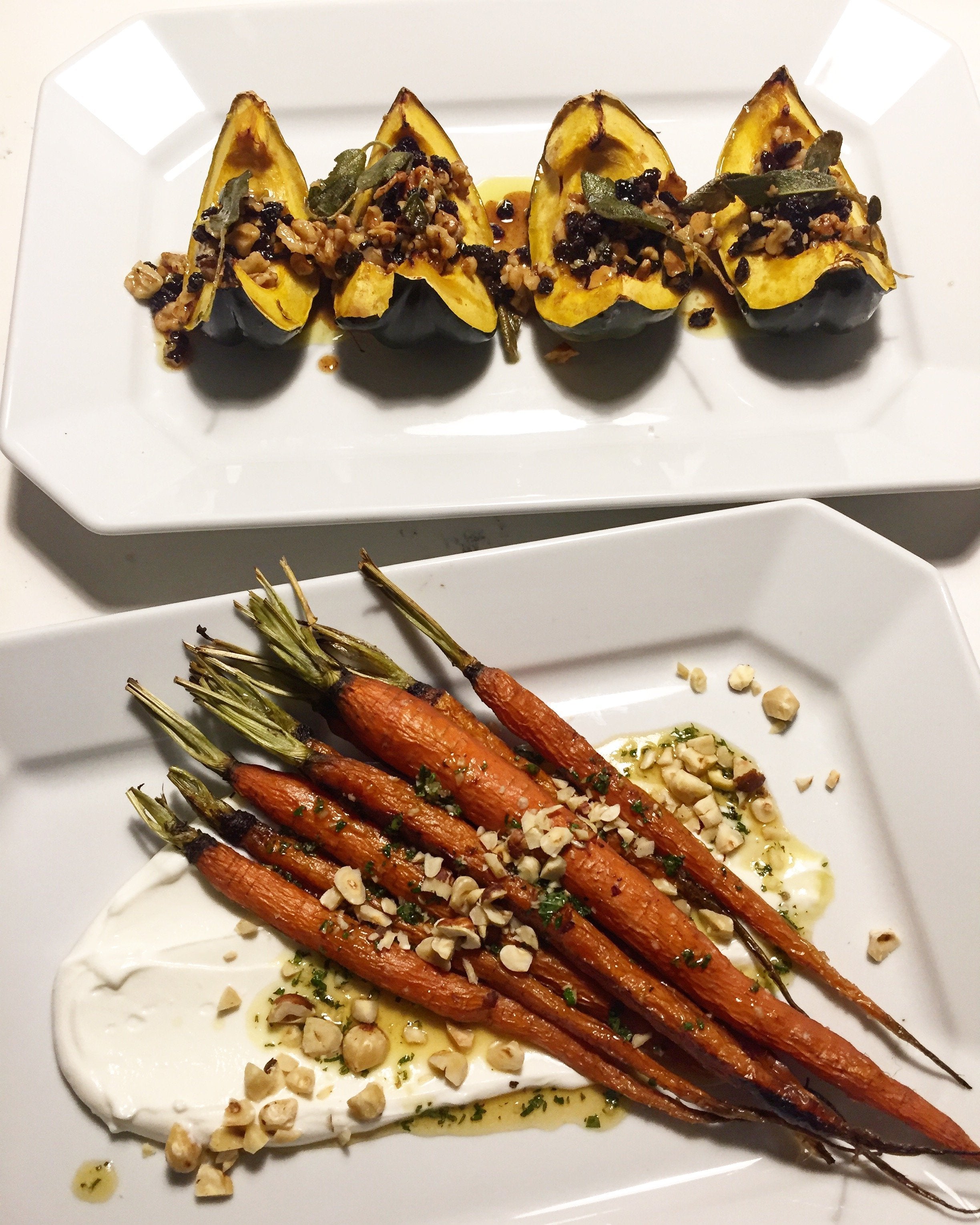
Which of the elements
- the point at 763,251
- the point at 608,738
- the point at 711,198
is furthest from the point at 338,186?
the point at 608,738

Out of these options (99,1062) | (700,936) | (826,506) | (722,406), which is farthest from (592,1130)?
(722,406)

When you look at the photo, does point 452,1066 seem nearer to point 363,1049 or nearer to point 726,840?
point 363,1049

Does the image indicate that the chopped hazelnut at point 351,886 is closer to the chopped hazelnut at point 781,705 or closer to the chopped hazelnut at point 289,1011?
the chopped hazelnut at point 289,1011

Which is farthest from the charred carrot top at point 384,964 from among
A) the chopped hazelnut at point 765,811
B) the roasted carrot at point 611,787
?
the chopped hazelnut at point 765,811

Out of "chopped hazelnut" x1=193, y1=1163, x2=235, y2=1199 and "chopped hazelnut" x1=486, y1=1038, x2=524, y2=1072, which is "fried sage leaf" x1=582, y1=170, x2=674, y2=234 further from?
"chopped hazelnut" x1=193, y1=1163, x2=235, y2=1199

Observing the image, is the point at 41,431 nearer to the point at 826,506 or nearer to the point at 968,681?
the point at 826,506

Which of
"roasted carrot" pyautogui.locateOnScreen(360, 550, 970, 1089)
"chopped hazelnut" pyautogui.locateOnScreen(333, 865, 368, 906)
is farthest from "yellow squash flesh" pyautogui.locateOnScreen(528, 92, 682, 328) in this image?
"chopped hazelnut" pyautogui.locateOnScreen(333, 865, 368, 906)
